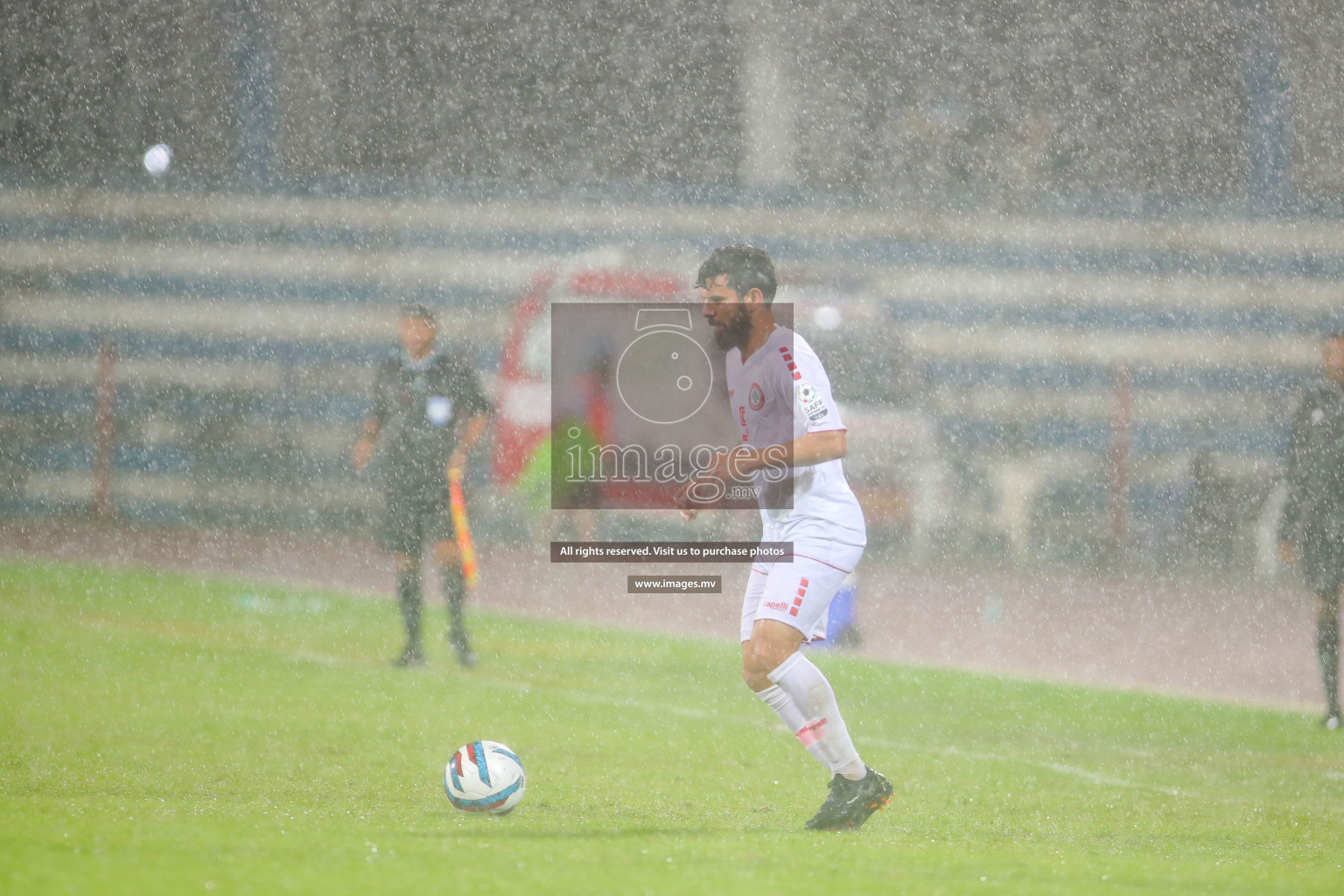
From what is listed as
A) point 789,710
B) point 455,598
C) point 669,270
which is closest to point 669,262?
point 669,270

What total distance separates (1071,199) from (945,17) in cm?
208

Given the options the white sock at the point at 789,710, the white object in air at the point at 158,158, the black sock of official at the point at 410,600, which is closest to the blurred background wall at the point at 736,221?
the white object in air at the point at 158,158

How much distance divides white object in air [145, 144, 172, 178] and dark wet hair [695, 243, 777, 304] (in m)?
10.0

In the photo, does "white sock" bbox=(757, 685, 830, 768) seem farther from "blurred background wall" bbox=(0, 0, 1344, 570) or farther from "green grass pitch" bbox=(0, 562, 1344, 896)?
"blurred background wall" bbox=(0, 0, 1344, 570)

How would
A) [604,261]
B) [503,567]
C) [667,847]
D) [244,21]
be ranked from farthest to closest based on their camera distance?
[244,21] → [604,261] → [503,567] → [667,847]

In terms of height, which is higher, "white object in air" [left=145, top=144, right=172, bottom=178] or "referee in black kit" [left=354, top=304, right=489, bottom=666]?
"white object in air" [left=145, top=144, right=172, bottom=178]

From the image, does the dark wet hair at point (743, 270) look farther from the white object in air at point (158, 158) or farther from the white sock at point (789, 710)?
the white object in air at point (158, 158)

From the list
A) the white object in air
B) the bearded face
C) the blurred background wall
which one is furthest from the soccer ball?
the white object in air

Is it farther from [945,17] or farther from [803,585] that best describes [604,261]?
[803,585]

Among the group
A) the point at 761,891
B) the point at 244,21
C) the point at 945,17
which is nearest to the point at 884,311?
the point at 945,17

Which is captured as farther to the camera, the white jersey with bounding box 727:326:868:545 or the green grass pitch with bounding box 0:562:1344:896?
the white jersey with bounding box 727:326:868:545

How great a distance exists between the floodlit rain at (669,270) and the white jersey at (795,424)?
5.15m

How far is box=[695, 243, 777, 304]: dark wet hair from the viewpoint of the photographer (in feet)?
16.7

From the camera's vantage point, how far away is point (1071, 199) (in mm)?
14641
